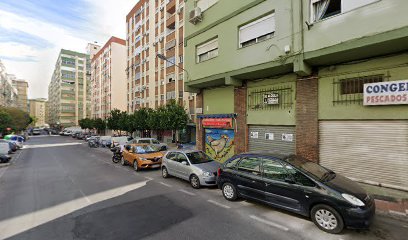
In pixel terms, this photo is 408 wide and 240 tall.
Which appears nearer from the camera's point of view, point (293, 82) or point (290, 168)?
point (290, 168)

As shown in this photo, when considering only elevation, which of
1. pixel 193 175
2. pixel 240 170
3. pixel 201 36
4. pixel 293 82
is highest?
pixel 201 36

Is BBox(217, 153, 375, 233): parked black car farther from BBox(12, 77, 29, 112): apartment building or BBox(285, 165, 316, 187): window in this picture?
BBox(12, 77, 29, 112): apartment building

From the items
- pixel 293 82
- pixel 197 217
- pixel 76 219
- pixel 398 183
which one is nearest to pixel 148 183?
pixel 76 219

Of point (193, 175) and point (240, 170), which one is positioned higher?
point (240, 170)

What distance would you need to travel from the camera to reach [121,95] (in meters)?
51.7

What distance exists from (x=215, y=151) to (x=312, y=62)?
7.94 m

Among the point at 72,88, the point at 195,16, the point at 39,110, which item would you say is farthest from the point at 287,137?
the point at 39,110

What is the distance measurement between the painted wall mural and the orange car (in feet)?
11.4

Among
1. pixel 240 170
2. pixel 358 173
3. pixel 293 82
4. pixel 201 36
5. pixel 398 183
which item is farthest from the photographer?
pixel 201 36

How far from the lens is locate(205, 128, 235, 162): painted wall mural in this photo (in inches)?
520

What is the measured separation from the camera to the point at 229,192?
6918mm

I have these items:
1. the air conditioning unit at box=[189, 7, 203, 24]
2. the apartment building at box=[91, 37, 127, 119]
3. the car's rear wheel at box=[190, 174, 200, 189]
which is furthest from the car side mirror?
the apartment building at box=[91, 37, 127, 119]

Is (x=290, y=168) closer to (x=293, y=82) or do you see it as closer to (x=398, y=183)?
(x=398, y=183)

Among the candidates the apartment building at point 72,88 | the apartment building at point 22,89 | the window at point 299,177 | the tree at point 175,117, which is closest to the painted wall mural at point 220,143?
the tree at point 175,117
